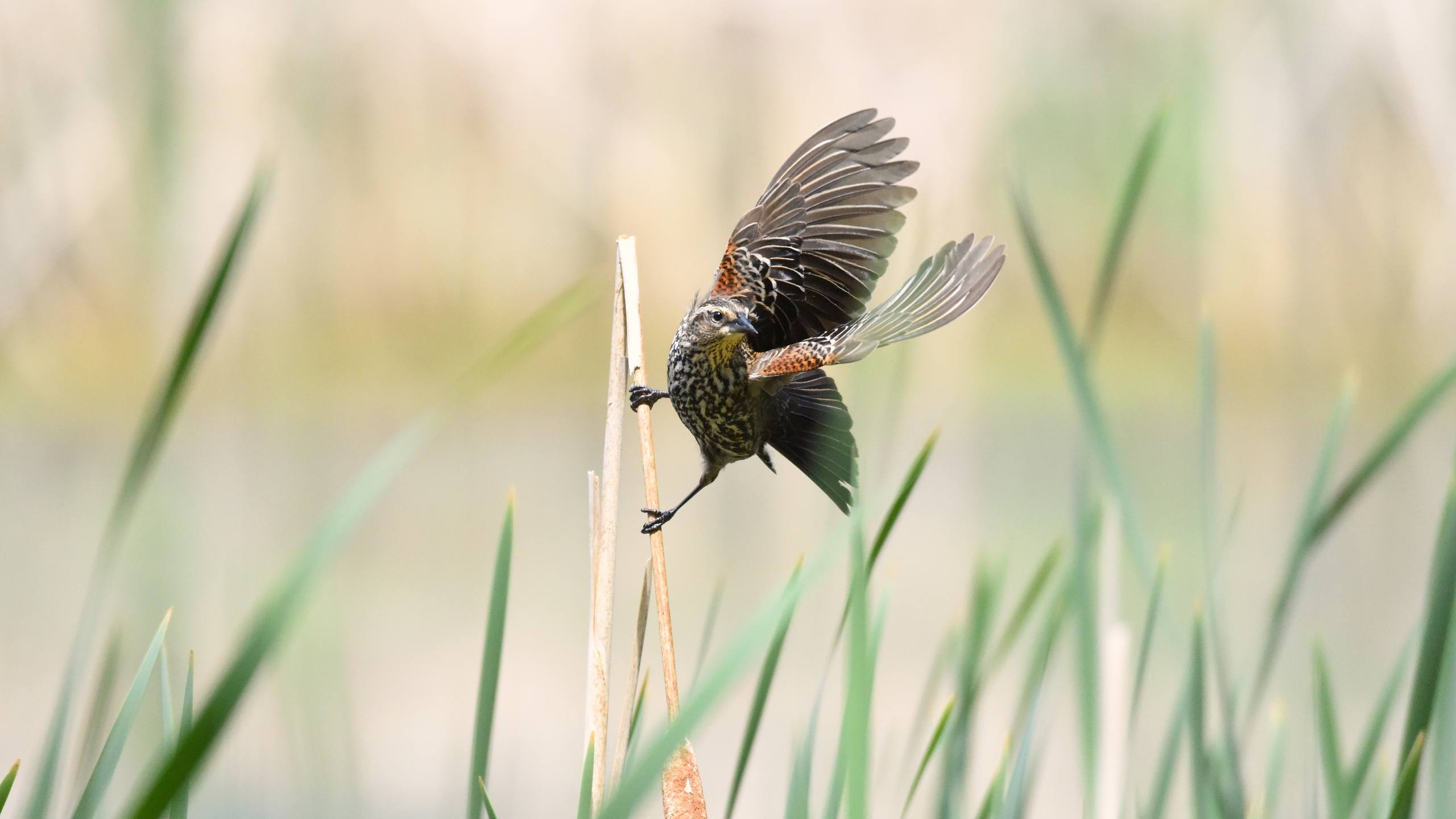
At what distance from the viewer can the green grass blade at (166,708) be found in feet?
2.03

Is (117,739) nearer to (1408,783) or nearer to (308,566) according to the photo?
(308,566)

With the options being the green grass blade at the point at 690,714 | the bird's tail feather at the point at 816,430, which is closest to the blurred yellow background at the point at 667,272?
the bird's tail feather at the point at 816,430

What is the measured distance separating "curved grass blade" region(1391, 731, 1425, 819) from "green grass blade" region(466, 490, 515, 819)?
45 cm

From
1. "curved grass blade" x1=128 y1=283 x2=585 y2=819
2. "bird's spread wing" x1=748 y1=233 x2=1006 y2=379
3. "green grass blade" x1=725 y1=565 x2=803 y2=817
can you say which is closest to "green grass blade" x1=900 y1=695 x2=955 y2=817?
"green grass blade" x1=725 y1=565 x2=803 y2=817

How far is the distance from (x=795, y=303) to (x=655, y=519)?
0.22 meters

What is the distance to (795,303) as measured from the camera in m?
0.90

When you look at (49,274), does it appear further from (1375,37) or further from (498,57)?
(1375,37)

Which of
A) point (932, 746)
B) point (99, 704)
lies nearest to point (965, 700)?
point (932, 746)

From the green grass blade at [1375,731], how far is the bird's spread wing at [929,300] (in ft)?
1.18

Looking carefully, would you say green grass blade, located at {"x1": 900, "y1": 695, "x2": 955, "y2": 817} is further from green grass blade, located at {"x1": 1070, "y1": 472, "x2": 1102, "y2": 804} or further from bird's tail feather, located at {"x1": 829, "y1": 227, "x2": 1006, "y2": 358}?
bird's tail feather, located at {"x1": 829, "y1": 227, "x2": 1006, "y2": 358}

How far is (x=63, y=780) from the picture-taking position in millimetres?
1705

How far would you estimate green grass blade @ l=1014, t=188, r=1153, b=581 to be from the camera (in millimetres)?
592

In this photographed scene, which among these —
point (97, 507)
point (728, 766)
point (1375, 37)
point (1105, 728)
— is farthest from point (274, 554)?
point (1375, 37)

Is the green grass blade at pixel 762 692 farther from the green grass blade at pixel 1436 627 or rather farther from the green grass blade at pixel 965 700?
the green grass blade at pixel 1436 627
